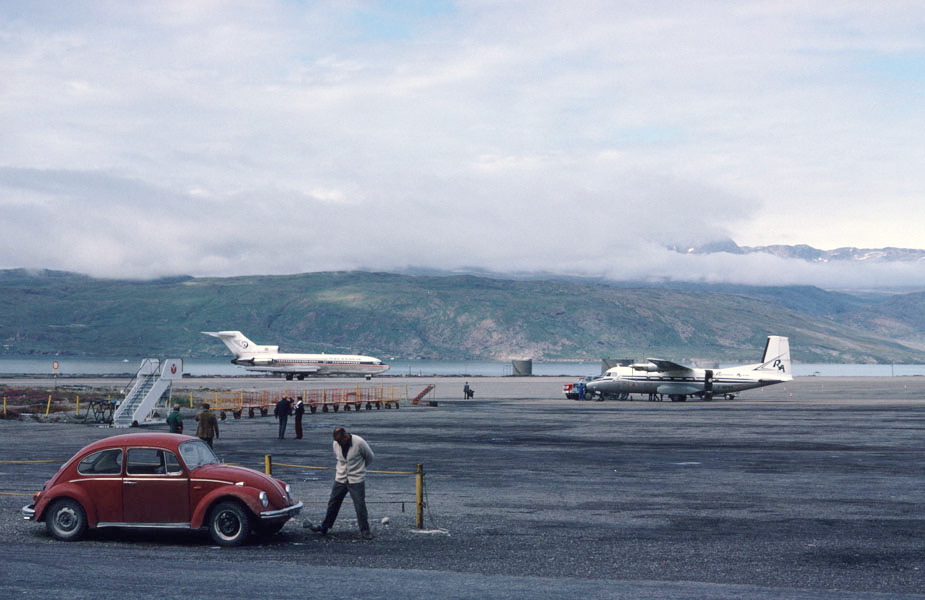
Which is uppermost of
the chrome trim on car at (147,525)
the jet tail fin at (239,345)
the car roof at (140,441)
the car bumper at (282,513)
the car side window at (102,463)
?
the jet tail fin at (239,345)

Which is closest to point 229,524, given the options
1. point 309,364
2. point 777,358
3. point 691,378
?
point 691,378

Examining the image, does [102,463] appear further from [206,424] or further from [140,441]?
[206,424]

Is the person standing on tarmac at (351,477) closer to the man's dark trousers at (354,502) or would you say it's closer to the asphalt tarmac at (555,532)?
the man's dark trousers at (354,502)

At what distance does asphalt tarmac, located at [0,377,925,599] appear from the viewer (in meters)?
14.5

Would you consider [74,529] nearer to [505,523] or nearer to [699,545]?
[505,523]

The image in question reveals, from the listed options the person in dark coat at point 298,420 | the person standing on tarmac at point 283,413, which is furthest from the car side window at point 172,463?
the person standing on tarmac at point 283,413

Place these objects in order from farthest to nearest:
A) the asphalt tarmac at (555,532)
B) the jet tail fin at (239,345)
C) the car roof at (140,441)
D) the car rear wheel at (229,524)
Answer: the jet tail fin at (239,345), the car roof at (140,441), the car rear wheel at (229,524), the asphalt tarmac at (555,532)

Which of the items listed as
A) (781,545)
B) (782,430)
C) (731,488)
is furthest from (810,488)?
(782,430)

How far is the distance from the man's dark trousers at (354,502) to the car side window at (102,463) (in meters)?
4.34

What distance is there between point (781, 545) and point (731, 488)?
788 cm

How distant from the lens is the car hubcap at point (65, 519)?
18.1 m

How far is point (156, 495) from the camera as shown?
17.8m

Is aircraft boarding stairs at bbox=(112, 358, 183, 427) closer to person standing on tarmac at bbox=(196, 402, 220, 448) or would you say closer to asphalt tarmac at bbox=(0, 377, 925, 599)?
asphalt tarmac at bbox=(0, 377, 925, 599)

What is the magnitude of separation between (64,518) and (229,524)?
3.43m
